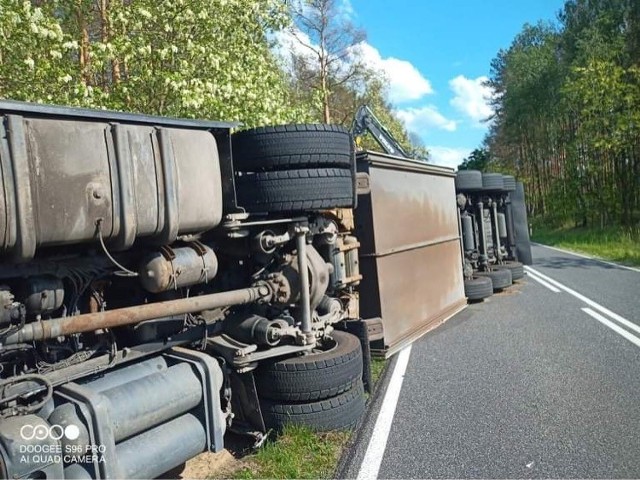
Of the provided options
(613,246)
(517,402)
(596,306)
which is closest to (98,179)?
(517,402)

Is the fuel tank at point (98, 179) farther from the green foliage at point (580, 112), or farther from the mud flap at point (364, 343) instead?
the green foliage at point (580, 112)

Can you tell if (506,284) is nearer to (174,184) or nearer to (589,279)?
(589,279)

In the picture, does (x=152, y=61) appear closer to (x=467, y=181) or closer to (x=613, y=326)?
(x=467, y=181)

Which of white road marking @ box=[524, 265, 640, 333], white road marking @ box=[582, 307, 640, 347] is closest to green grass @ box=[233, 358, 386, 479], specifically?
white road marking @ box=[582, 307, 640, 347]

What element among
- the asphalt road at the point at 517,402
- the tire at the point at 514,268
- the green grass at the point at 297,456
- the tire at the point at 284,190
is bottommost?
the asphalt road at the point at 517,402

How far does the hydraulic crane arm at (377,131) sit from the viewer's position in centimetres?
1120

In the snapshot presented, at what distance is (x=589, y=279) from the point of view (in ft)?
38.1

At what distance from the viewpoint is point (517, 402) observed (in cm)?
455

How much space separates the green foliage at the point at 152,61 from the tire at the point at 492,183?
405 centimetres

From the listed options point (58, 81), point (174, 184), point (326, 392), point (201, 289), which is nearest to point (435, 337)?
point (326, 392)

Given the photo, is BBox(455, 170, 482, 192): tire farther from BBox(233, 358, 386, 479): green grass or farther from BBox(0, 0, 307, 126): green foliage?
BBox(233, 358, 386, 479): green grass

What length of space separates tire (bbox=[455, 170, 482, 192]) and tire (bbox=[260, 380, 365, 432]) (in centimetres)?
722

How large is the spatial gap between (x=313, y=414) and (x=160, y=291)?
1.46m

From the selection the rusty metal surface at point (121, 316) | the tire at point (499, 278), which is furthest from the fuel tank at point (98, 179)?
the tire at point (499, 278)
